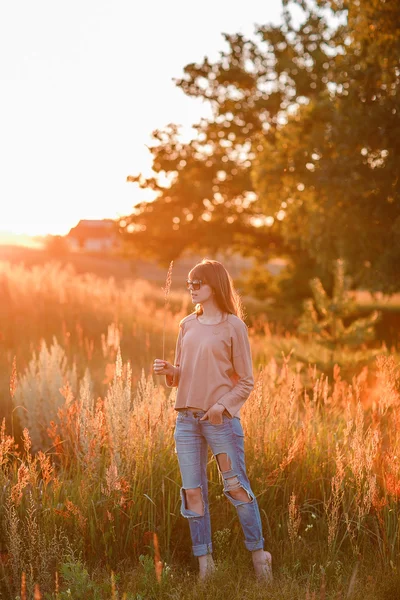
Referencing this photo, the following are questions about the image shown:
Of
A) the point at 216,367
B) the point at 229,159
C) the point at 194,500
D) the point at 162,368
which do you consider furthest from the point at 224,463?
the point at 229,159

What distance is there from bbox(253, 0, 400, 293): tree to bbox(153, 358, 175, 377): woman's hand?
7779 millimetres

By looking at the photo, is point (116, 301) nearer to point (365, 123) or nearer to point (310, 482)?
point (365, 123)

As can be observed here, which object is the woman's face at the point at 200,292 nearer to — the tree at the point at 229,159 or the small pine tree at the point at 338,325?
the small pine tree at the point at 338,325

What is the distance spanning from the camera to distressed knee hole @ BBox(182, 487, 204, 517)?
13.1 ft

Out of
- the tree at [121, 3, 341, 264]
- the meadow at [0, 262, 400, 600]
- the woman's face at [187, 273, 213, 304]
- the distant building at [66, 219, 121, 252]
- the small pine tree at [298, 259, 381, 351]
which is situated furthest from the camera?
the distant building at [66, 219, 121, 252]

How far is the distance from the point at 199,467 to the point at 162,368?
640 mm

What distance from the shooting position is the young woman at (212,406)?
13.0ft

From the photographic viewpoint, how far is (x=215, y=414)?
3.87 meters

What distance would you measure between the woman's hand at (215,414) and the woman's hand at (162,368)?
362 millimetres

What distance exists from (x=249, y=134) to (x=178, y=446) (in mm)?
18896

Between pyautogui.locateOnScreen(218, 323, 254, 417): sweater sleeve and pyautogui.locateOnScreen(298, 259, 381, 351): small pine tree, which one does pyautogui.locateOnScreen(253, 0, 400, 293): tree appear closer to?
pyautogui.locateOnScreen(298, 259, 381, 351): small pine tree

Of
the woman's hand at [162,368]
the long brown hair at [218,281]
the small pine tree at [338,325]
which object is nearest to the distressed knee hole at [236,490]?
the woman's hand at [162,368]

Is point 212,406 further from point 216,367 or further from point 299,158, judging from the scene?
point 299,158

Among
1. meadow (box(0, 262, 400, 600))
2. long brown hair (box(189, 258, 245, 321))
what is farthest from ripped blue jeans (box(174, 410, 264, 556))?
long brown hair (box(189, 258, 245, 321))
